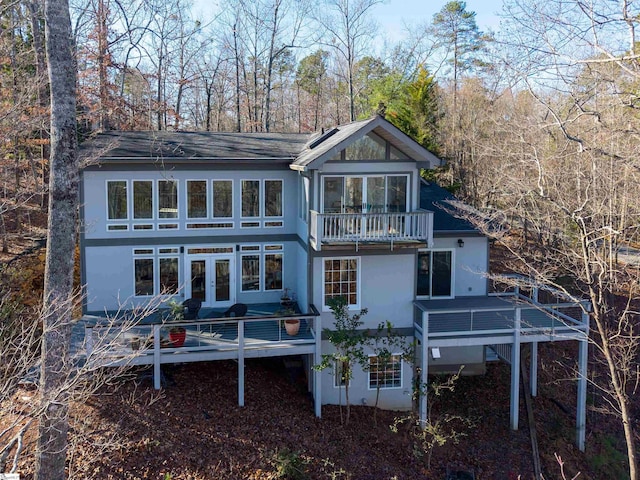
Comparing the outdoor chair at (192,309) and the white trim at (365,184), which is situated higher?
the white trim at (365,184)

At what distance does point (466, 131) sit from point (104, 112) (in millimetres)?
19426

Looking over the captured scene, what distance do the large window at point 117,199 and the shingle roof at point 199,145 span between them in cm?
94

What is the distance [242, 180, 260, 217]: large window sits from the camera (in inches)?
604

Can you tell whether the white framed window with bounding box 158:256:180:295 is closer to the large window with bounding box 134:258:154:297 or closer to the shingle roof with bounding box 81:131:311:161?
the large window with bounding box 134:258:154:297

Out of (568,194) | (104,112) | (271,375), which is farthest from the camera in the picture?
(104,112)

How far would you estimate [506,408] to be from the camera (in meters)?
15.0

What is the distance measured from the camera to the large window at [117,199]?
14.5 m

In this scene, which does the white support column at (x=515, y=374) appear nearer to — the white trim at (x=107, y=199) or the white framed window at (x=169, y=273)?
the white framed window at (x=169, y=273)

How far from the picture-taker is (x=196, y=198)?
15062mm

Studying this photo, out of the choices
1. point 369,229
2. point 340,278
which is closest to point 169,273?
point 340,278

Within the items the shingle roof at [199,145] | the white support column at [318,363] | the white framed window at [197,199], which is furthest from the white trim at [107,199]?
the white support column at [318,363]

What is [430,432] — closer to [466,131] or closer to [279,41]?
[466,131]

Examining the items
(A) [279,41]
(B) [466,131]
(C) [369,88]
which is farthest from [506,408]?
(A) [279,41]

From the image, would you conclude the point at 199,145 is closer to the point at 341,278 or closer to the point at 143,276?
the point at 143,276
